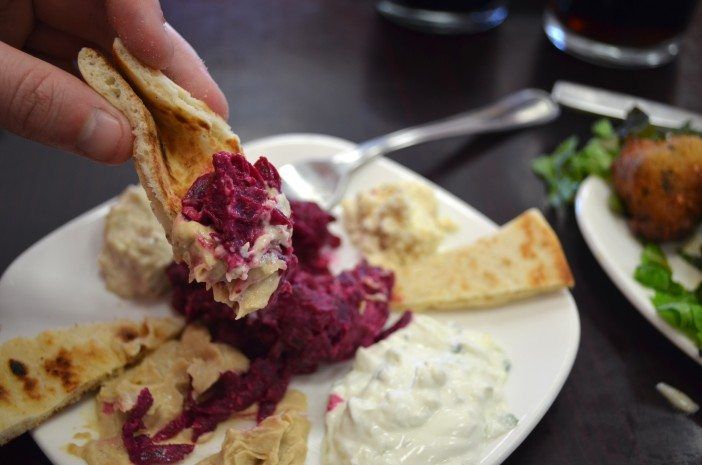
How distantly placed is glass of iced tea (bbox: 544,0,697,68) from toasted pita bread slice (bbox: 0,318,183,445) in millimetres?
3123

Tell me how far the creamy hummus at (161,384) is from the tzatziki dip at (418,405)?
1.29ft

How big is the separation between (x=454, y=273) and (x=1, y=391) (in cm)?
161

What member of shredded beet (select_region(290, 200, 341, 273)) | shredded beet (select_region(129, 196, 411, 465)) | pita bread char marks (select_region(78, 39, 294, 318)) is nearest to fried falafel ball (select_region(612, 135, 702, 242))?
shredded beet (select_region(129, 196, 411, 465))

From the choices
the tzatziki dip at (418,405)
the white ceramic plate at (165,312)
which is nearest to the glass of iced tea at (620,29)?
the white ceramic plate at (165,312)

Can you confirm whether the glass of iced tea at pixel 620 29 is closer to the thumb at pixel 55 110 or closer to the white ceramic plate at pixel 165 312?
the white ceramic plate at pixel 165 312

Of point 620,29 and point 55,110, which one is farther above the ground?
point 55,110

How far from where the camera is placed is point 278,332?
2213 mm

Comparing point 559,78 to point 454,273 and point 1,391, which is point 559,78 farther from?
point 1,391

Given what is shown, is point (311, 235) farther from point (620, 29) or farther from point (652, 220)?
point (620, 29)

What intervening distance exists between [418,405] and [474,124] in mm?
1985

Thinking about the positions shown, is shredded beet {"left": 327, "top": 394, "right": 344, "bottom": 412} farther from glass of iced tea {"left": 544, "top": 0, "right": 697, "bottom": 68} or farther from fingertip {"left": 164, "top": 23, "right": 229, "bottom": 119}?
glass of iced tea {"left": 544, "top": 0, "right": 697, "bottom": 68}

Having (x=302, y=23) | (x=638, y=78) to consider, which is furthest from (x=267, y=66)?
(x=638, y=78)

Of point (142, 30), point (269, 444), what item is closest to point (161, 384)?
point (269, 444)

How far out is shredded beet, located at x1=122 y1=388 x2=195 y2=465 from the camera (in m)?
1.89
